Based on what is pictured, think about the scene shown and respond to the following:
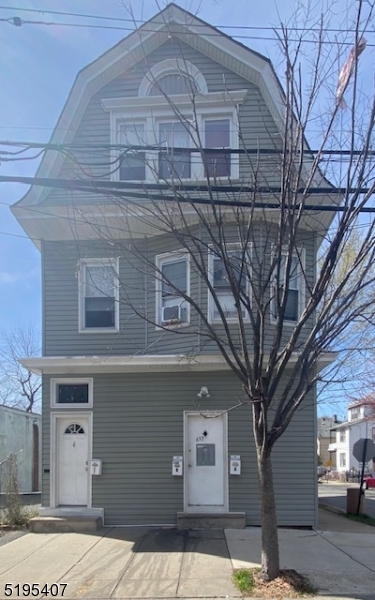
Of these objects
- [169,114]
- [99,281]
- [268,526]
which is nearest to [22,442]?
[99,281]

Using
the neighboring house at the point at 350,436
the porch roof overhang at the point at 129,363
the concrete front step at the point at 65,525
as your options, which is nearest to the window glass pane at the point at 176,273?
the porch roof overhang at the point at 129,363

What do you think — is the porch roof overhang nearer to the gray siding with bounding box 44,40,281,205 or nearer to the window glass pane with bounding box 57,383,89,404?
the window glass pane with bounding box 57,383,89,404

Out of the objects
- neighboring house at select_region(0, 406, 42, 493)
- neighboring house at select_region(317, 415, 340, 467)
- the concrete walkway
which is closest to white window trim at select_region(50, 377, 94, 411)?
the concrete walkway

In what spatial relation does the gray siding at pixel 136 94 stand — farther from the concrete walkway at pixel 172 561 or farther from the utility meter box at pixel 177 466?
the concrete walkway at pixel 172 561

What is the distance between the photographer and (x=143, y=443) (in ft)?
35.3

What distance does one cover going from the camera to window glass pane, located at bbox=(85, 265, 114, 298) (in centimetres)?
1155

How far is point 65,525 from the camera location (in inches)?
400

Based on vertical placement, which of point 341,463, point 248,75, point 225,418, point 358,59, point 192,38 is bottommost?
point 341,463

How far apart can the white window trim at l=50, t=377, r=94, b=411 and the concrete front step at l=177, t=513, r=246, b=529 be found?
3.07 metres

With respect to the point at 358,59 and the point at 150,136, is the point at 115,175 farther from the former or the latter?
the point at 358,59

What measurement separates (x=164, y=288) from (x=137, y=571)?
18.3 ft

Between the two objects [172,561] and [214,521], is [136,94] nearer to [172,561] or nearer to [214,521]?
[214,521]

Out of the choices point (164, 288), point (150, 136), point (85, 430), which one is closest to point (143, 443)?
point (85, 430)

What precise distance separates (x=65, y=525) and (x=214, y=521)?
2.91 m
